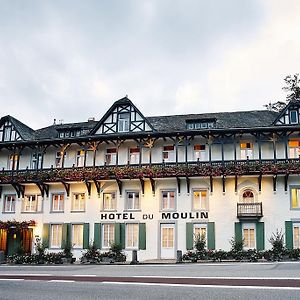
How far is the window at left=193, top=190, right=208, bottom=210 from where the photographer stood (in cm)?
3045

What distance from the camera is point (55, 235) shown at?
107ft

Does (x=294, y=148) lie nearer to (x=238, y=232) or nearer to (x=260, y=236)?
(x=260, y=236)

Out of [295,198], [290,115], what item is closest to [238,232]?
[295,198]

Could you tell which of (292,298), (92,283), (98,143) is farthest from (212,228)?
(292,298)

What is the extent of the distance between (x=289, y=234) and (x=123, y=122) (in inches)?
523

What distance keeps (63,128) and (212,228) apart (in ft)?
43.7

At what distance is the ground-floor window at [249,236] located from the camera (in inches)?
1149

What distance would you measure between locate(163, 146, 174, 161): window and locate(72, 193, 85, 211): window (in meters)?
6.36

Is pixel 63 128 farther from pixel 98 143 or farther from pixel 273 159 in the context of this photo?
pixel 273 159

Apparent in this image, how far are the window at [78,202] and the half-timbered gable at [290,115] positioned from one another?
14085mm

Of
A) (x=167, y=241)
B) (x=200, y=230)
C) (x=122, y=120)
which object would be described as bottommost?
(x=167, y=241)

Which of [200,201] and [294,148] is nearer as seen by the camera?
[294,148]

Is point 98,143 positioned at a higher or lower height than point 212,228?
higher

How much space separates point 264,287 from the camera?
40.5ft
